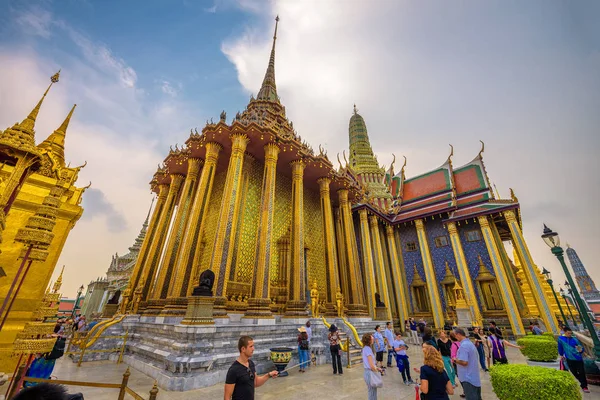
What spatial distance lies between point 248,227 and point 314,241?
4.74 metres

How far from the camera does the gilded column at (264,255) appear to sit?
340 inches

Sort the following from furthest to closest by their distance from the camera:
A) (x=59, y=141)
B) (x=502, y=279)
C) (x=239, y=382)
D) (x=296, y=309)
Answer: (x=502, y=279) → (x=296, y=309) → (x=59, y=141) → (x=239, y=382)

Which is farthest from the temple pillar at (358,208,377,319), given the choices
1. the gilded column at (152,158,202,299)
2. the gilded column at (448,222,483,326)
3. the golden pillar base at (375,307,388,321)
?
the gilded column at (152,158,202,299)

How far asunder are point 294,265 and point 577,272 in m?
102

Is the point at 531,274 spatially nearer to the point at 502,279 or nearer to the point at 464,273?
the point at 502,279

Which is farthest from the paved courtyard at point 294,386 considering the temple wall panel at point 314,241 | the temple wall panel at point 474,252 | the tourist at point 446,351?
the temple wall panel at point 474,252

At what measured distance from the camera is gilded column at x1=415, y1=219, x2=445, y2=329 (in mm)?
16241

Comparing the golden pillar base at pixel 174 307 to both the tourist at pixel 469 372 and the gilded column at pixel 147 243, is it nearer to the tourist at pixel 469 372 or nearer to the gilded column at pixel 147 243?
the gilded column at pixel 147 243

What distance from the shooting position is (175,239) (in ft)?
35.9

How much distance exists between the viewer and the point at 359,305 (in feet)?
41.1

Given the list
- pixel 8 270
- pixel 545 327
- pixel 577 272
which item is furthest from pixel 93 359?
pixel 577 272

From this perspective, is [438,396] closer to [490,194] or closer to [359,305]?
[359,305]

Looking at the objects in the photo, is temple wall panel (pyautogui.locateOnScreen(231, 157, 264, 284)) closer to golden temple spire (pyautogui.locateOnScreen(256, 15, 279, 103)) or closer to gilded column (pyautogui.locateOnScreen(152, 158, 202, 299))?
gilded column (pyautogui.locateOnScreen(152, 158, 202, 299))

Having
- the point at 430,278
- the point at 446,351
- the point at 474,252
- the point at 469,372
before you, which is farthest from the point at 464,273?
the point at 469,372
